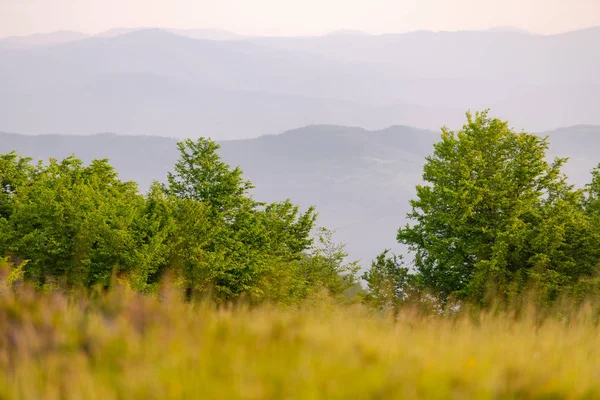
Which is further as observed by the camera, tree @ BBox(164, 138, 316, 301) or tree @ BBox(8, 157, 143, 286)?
tree @ BBox(164, 138, 316, 301)

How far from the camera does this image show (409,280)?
43.1 m

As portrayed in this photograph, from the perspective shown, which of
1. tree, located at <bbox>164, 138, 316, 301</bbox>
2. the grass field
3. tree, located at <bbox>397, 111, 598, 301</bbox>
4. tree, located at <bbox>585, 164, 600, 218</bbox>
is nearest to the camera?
the grass field

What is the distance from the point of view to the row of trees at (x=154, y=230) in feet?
135

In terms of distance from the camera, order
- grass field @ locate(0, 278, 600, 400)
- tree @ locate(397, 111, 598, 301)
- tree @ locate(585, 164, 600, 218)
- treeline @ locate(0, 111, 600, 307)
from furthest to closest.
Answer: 1. tree @ locate(585, 164, 600, 218)
2. treeline @ locate(0, 111, 600, 307)
3. tree @ locate(397, 111, 598, 301)
4. grass field @ locate(0, 278, 600, 400)

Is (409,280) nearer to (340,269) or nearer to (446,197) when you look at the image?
(446,197)

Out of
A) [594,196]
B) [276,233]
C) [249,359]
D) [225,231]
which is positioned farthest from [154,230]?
[249,359]

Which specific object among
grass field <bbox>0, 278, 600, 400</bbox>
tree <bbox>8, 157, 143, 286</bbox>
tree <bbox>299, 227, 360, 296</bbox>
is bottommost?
tree <bbox>299, 227, 360, 296</bbox>

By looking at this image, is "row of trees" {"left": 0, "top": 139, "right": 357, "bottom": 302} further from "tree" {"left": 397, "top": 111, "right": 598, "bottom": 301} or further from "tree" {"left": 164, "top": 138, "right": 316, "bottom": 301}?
"tree" {"left": 397, "top": 111, "right": 598, "bottom": 301}

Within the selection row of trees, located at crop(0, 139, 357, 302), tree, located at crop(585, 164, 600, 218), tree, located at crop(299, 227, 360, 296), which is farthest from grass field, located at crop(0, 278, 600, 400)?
tree, located at crop(299, 227, 360, 296)

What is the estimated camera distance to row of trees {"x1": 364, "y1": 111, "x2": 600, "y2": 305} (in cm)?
3494

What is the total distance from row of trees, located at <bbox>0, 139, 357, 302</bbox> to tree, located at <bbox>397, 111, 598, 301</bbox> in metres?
8.80

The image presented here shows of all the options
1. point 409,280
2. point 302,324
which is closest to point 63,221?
point 409,280

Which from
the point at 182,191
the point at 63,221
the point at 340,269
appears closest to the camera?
the point at 63,221

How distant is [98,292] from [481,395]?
17.6ft
